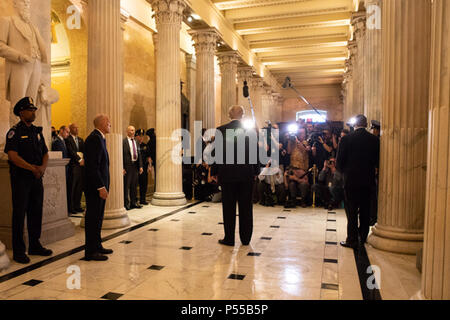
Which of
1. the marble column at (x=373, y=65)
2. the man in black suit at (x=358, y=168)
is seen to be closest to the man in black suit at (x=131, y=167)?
the man in black suit at (x=358, y=168)

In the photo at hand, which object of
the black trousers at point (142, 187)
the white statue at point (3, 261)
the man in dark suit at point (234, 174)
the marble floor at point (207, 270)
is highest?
the man in dark suit at point (234, 174)

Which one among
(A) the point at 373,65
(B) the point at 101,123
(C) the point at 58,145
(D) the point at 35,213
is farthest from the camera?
(A) the point at 373,65

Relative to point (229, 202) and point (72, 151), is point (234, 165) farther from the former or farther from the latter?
point (72, 151)

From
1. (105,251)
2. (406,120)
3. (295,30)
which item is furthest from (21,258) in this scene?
(295,30)

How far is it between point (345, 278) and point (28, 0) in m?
5.13

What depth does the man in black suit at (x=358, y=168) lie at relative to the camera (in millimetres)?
4609

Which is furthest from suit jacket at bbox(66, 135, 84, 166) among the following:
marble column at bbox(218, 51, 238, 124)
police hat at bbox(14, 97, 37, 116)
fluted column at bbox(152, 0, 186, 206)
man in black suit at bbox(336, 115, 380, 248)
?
marble column at bbox(218, 51, 238, 124)

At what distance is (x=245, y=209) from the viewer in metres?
4.77

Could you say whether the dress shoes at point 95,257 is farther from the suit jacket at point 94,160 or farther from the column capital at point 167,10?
the column capital at point 167,10

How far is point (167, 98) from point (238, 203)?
446cm

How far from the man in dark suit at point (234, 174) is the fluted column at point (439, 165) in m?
2.50

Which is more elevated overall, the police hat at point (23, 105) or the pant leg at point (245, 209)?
the police hat at point (23, 105)

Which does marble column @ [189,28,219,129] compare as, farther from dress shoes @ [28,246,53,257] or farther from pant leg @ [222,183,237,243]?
dress shoes @ [28,246,53,257]

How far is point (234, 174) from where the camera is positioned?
184 inches
